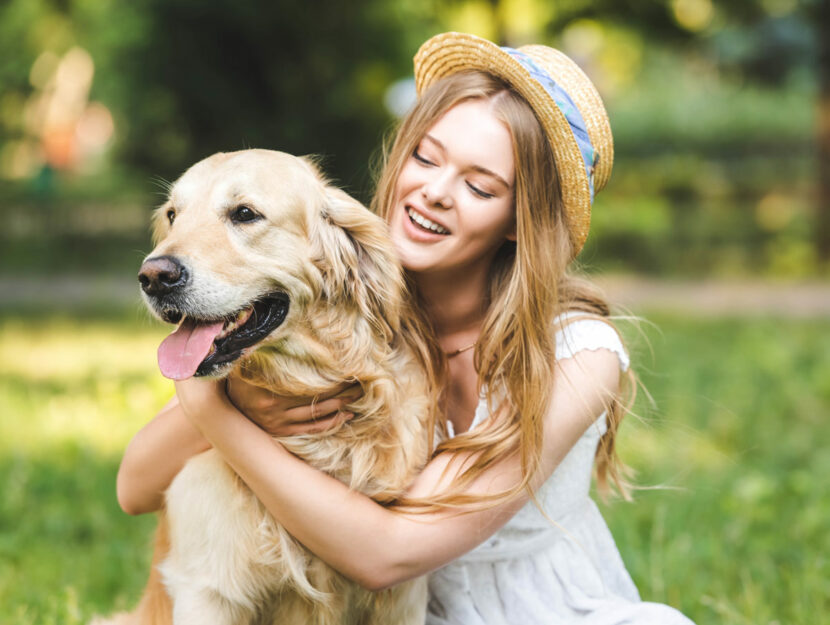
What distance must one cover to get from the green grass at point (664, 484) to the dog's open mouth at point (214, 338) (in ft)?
3.68

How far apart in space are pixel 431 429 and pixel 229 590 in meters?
0.68

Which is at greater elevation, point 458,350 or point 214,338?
point 214,338

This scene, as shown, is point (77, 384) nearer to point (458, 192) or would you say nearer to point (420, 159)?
point (420, 159)

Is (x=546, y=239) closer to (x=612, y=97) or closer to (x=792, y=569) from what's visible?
(x=792, y=569)

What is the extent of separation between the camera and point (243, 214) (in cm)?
232

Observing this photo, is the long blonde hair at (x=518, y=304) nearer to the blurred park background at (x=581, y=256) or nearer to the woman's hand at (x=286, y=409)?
the woman's hand at (x=286, y=409)

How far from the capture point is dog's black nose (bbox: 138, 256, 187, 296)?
2.10 m

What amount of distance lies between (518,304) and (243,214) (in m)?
0.80

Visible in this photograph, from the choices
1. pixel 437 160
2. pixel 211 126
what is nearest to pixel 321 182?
pixel 437 160

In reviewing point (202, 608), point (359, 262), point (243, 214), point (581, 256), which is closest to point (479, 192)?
point (359, 262)

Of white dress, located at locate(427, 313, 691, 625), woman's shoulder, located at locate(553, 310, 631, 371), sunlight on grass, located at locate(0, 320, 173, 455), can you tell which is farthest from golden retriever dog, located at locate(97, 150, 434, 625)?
Result: sunlight on grass, located at locate(0, 320, 173, 455)

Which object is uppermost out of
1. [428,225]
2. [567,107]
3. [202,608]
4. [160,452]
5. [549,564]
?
[567,107]

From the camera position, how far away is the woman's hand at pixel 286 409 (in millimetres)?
2324

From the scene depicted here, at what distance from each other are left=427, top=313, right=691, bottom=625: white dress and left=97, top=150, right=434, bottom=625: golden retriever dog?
24cm
